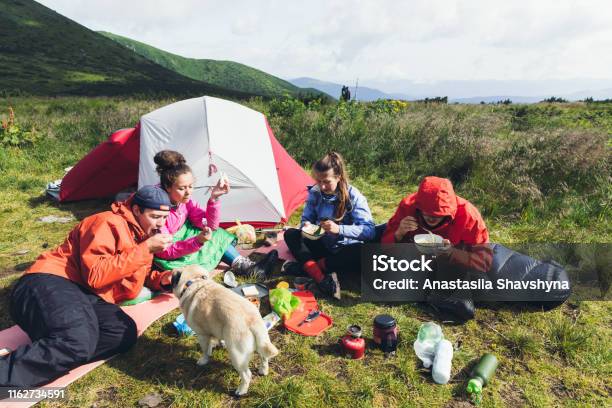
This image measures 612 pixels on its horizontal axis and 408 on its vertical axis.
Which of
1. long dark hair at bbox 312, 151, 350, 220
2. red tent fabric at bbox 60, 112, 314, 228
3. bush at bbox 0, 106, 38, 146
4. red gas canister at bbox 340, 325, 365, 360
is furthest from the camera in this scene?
bush at bbox 0, 106, 38, 146

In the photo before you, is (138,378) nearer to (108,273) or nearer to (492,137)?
(108,273)

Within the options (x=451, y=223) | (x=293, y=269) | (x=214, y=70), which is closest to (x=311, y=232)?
(x=293, y=269)

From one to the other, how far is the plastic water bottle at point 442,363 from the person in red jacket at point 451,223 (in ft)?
3.02

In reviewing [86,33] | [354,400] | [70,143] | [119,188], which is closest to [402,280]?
[354,400]

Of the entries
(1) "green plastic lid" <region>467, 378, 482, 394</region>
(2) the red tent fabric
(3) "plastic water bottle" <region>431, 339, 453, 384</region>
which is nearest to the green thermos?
(1) "green plastic lid" <region>467, 378, 482, 394</region>

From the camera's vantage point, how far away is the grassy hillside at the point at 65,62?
5322 cm

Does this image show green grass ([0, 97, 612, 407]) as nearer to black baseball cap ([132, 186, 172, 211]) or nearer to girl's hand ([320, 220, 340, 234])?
girl's hand ([320, 220, 340, 234])

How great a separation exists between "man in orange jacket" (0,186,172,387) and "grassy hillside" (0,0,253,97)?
49088mm

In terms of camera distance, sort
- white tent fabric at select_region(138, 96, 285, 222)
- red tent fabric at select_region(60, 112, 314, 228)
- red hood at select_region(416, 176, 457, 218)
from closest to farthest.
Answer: red hood at select_region(416, 176, 457, 218) < white tent fabric at select_region(138, 96, 285, 222) < red tent fabric at select_region(60, 112, 314, 228)

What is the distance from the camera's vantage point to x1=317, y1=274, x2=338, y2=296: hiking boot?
416 centimetres

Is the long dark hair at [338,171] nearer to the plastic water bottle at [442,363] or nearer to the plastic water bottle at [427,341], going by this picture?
the plastic water bottle at [427,341]

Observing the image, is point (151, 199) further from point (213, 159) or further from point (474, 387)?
point (474, 387)

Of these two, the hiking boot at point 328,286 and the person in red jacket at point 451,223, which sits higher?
the person in red jacket at point 451,223

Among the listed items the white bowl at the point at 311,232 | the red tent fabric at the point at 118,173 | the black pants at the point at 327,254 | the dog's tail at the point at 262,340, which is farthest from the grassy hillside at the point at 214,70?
the dog's tail at the point at 262,340
